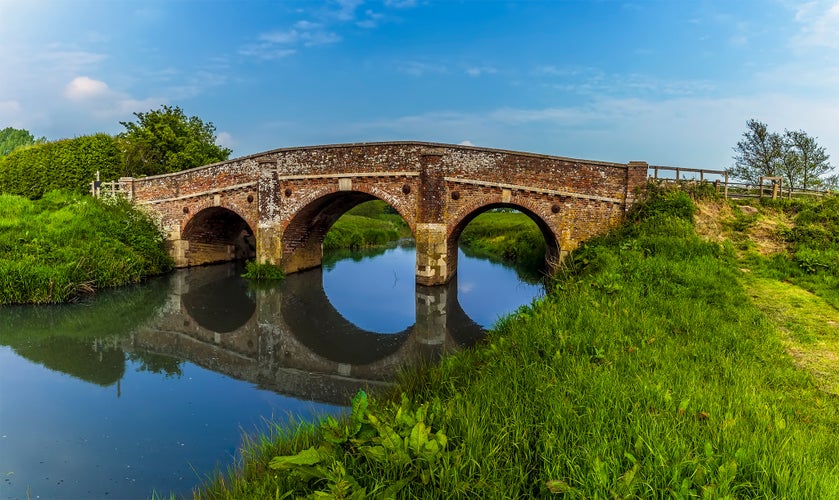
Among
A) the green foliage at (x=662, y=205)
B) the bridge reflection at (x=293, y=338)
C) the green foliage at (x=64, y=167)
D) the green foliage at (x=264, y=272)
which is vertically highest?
the green foliage at (x=64, y=167)

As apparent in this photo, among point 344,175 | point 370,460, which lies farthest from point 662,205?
point 370,460

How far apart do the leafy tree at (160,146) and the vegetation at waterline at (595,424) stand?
26265 millimetres

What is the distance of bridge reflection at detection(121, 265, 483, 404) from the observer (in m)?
8.66

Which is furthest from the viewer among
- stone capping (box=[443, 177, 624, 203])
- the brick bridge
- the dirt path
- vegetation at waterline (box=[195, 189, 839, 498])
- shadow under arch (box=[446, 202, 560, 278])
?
shadow under arch (box=[446, 202, 560, 278])

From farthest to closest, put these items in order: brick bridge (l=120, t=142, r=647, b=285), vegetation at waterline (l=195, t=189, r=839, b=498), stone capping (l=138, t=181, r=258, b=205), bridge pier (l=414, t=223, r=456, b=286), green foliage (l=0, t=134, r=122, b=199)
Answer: green foliage (l=0, t=134, r=122, b=199), stone capping (l=138, t=181, r=258, b=205), bridge pier (l=414, t=223, r=456, b=286), brick bridge (l=120, t=142, r=647, b=285), vegetation at waterline (l=195, t=189, r=839, b=498)

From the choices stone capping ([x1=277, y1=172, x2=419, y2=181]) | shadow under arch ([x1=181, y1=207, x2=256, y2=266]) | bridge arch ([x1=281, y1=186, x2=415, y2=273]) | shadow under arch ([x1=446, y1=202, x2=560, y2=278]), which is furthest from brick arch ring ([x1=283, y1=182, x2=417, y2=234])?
shadow under arch ([x1=181, y1=207, x2=256, y2=266])

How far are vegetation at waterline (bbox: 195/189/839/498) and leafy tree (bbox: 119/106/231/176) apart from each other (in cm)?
2627

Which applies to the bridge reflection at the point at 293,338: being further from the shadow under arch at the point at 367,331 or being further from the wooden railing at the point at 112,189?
the wooden railing at the point at 112,189

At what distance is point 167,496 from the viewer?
472 centimetres

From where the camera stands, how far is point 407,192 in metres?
16.3

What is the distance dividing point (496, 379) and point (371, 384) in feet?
12.4

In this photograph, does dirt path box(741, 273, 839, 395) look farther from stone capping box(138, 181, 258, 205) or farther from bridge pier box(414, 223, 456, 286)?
stone capping box(138, 181, 258, 205)

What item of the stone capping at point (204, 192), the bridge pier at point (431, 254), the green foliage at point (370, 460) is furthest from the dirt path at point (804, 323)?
the stone capping at point (204, 192)

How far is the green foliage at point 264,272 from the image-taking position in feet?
59.2
